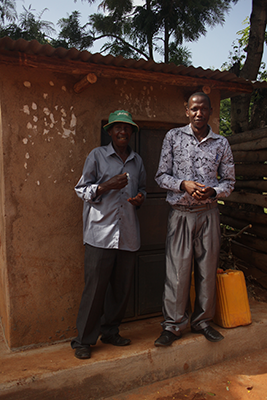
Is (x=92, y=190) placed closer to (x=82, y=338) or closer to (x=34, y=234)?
(x=34, y=234)

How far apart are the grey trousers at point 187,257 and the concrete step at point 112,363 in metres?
0.32

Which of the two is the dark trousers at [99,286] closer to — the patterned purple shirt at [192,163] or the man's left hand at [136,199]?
the man's left hand at [136,199]

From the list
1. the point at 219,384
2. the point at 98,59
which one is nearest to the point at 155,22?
the point at 98,59

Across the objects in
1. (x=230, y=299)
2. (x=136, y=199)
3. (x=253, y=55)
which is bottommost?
(x=230, y=299)

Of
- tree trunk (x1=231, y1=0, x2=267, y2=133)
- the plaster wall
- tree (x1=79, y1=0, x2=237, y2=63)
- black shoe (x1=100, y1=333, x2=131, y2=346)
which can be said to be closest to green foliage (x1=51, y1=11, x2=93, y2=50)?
tree (x1=79, y1=0, x2=237, y2=63)

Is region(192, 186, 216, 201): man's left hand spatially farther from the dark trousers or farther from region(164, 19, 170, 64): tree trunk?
region(164, 19, 170, 64): tree trunk

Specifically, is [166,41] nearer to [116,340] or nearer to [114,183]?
[114,183]

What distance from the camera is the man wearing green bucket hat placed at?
287 cm

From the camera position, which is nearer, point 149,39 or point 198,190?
point 198,190

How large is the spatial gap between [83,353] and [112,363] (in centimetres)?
27

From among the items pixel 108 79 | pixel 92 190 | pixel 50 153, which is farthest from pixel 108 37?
pixel 92 190

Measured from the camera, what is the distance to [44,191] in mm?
3307

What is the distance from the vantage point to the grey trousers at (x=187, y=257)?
3080 millimetres

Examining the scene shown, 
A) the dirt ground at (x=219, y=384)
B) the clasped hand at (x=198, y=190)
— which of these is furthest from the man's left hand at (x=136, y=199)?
the dirt ground at (x=219, y=384)
